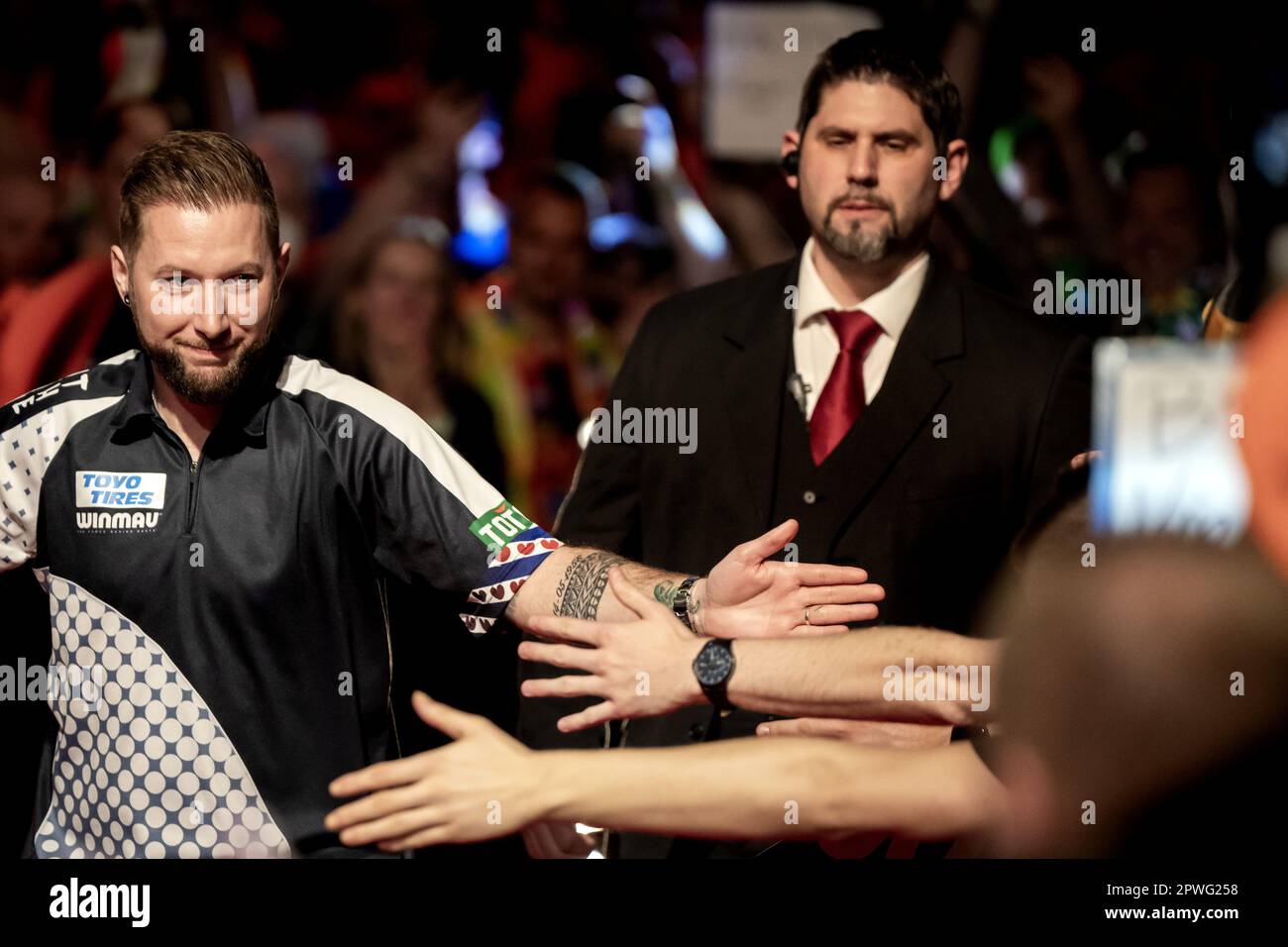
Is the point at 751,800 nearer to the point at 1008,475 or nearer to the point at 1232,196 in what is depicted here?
the point at 1008,475

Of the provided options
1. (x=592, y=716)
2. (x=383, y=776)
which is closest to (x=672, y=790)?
(x=592, y=716)

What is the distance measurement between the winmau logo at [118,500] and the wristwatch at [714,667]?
102 cm

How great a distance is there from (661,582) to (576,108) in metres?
2.67

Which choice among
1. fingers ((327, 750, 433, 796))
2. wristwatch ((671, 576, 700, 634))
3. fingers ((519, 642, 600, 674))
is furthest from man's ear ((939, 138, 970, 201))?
fingers ((327, 750, 433, 796))

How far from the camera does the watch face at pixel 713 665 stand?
2.76m

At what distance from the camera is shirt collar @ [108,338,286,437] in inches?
104

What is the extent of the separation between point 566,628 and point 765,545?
15.5 inches

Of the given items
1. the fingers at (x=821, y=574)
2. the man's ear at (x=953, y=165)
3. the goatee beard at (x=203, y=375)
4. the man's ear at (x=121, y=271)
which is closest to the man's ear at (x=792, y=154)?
the man's ear at (x=953, y=165)

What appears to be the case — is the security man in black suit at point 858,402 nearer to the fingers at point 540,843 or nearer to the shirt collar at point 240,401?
the fingers at point 540,843

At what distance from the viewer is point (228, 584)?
8.54 ft

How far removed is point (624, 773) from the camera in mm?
2533

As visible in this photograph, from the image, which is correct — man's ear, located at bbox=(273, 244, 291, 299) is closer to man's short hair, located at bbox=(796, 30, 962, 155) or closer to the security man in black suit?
the security man in black suit

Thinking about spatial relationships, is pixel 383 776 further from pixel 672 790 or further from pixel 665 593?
pixel 665 593
